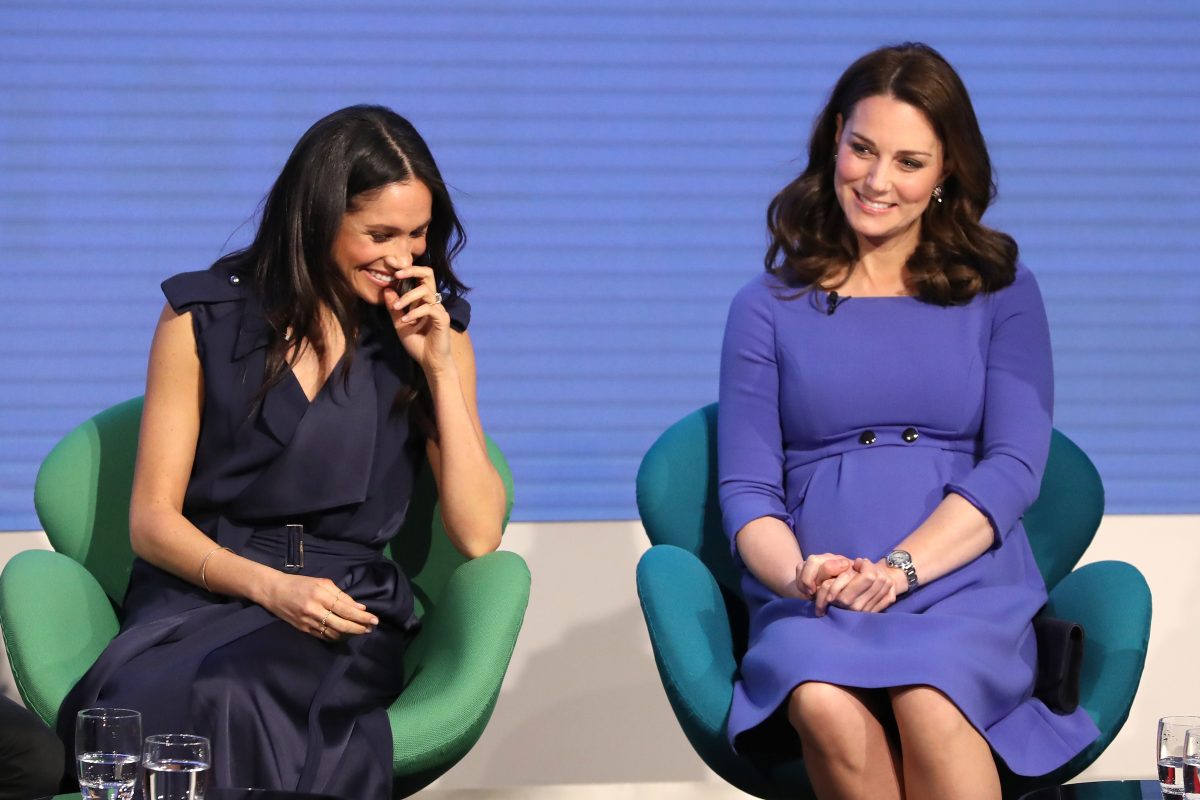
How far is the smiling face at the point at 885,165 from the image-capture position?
3158mm

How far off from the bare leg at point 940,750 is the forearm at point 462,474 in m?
0.86

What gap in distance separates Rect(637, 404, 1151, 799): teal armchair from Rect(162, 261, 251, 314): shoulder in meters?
0.85

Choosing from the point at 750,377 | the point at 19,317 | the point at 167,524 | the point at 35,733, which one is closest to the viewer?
the point at 35,733

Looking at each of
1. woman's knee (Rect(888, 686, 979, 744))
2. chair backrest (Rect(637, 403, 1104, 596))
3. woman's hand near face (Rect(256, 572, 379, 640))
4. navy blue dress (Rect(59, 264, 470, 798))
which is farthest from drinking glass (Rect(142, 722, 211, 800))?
chair backrest (Rect(637, 403, 1104, 596))

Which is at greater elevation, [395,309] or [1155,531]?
[395,309]

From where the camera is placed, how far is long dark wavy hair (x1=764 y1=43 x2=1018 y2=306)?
318cm

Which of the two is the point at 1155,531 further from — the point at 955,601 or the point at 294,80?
the point at 294,80

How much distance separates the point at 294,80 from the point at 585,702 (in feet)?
5.37

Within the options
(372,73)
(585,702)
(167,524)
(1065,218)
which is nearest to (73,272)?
(372,73)

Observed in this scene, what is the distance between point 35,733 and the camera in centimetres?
241

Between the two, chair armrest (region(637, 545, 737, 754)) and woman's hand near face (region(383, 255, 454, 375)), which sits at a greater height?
woman's hand near face (region(383, 255, 454, 375))


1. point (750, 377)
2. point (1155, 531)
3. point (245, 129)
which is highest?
point (245, 129)

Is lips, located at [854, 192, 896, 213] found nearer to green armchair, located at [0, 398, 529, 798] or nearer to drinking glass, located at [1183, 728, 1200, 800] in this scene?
green armchair, located at [0, 398, 529, 798]

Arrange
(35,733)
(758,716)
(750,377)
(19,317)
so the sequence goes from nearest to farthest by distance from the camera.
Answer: (35,733)
(758,716)
(750,377)
(19,317)
